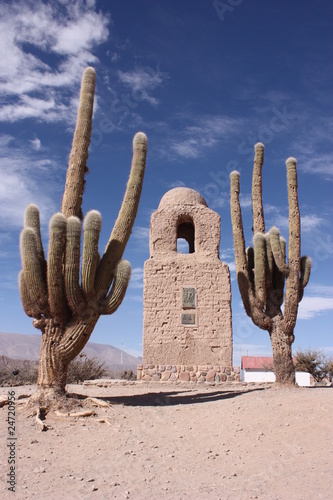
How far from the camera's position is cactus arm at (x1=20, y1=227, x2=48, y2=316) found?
7895 millimetres

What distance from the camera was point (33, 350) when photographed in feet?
261

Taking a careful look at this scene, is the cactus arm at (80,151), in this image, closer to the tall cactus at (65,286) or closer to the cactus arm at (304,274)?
the tall cactus at (65,286)

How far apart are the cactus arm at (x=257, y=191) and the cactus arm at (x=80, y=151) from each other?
534 cm

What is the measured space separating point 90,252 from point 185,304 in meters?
5.48

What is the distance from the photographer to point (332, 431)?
699 centimetres

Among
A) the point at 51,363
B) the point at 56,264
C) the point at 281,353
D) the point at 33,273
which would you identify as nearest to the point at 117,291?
the point at 56,264

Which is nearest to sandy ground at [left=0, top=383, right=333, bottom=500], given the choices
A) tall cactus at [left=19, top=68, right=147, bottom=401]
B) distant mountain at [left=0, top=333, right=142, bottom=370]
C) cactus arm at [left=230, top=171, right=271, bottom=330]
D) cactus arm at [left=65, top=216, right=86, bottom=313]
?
tall cactus at [left=19, top=68, right=147, bottom=401]

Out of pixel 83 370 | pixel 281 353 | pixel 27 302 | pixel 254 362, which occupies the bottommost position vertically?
pixel 83 370

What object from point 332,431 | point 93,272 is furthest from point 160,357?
point 332,431

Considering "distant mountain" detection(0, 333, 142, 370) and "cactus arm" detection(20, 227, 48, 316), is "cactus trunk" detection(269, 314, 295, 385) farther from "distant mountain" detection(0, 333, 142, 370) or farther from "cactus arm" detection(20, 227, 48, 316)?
"distant mountain" detection(0, 333, 142, 370)

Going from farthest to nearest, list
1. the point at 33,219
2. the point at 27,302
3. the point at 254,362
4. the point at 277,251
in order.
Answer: the point at 254,362 < the point at 277,251 < the point at 33,219 < the point at 27,302

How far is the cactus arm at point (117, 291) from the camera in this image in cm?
828

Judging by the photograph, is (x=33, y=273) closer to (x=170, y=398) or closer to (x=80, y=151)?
(x=80, y=151)

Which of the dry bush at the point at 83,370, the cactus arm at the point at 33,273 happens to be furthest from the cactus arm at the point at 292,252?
the dry bush at the point at 83,370
